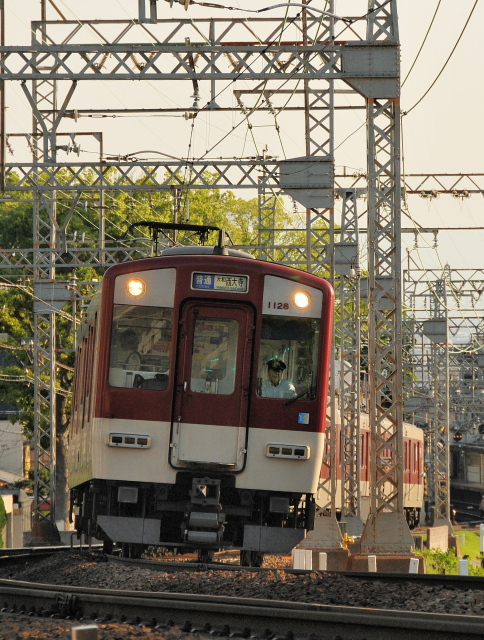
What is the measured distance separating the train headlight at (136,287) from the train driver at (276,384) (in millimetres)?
1414

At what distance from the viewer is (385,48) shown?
1559 cm

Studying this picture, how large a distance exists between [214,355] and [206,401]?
472mm

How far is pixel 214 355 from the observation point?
12.5 meters

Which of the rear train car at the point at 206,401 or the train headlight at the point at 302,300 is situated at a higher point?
the train headlight at the point at 302,300

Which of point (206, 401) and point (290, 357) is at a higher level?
point (290, 357)

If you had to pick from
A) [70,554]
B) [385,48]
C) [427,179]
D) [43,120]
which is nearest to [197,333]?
[70,554]

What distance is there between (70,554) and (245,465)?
3421 millimetres

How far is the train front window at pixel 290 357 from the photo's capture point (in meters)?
12.4

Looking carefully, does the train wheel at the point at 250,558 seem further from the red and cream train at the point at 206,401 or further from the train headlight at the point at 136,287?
the train headlight at the point at 136,287

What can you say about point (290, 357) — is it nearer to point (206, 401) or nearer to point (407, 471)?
point (206, 401)

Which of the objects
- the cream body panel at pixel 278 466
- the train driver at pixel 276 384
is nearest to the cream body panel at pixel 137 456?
the cream body panel at pixel 278 466

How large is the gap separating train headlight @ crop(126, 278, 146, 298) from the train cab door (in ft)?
1.49

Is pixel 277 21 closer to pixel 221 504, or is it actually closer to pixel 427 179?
pixel 221 504

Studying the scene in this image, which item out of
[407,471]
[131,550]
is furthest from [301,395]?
[407,471]
